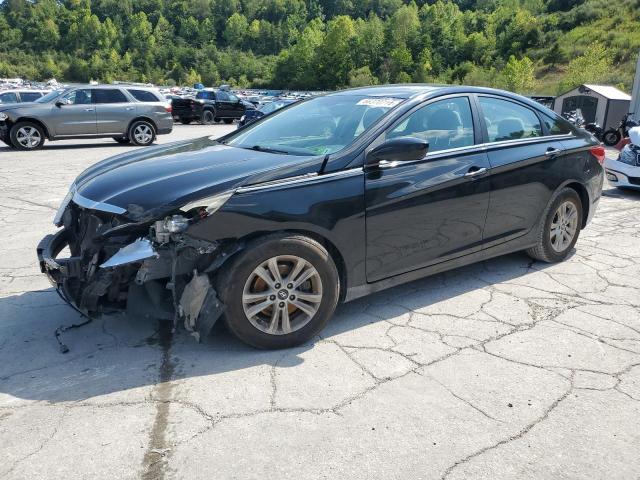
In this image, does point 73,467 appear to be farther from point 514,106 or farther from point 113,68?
point 113,68

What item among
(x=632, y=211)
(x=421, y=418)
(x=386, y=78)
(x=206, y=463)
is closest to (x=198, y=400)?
(x=206, y=463)

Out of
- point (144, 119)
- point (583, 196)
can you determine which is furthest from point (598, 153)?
point (144, 119)

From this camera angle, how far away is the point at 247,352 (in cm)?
338

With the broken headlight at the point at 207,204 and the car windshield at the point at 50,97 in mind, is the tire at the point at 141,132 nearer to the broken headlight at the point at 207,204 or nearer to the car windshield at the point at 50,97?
the car windshield at the point at 50,97

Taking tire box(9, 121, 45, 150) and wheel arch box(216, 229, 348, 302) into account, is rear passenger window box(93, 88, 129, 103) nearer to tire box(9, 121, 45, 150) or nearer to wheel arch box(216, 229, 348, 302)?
tire box(9, 121, 45, 150)

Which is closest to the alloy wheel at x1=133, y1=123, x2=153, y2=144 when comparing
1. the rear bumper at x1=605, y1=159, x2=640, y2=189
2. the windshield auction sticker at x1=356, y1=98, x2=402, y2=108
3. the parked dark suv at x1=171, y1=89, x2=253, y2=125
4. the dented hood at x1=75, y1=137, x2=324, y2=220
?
the parked dark suv at x1=171, y1=89, x2=253, y2=125

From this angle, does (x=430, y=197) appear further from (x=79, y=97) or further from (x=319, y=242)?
(x=79, y=97)

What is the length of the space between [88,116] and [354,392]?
44.2 ft

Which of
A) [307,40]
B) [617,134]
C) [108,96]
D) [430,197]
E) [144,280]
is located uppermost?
[307,40]

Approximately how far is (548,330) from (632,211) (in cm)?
470

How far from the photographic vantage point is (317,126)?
13.6 ft

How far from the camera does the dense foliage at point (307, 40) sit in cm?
8869

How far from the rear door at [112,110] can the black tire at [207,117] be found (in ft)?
36.0

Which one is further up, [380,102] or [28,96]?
[380,102]
